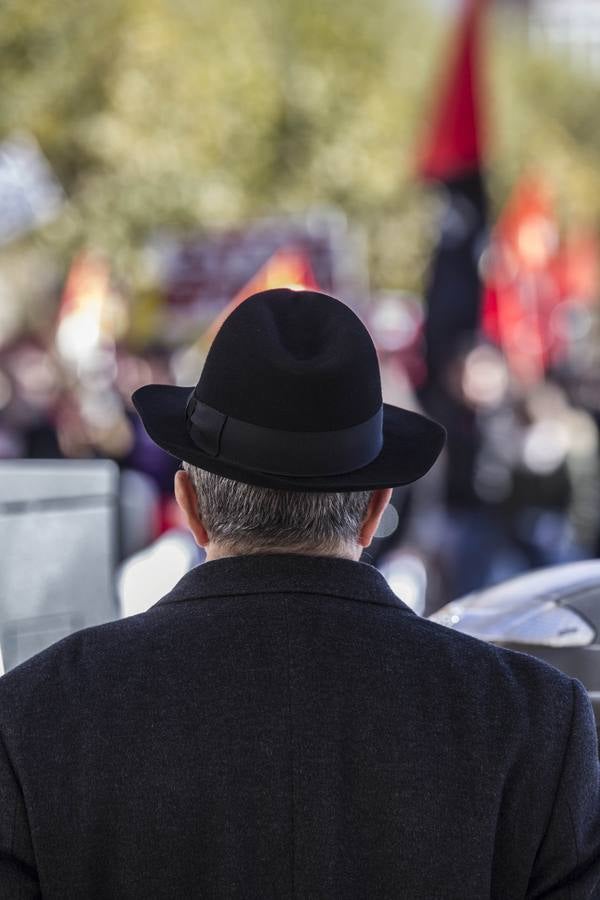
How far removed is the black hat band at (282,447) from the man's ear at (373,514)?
0.05 meters

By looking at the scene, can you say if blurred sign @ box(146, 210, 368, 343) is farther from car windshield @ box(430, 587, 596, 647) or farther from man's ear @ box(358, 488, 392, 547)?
man's ear @ box(358, 488, 392, 547)

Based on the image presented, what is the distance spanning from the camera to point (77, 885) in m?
1.37

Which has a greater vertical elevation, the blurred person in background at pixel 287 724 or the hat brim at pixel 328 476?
the hat brim at pixel 328 476

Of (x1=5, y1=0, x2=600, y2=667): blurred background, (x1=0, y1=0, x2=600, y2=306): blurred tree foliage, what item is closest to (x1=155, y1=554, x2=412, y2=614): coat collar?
(x1=5, y1=0, x2=600, y2=667): blurred background

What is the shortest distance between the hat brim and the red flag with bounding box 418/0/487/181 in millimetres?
7713

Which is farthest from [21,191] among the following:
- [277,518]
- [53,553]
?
[277,518]

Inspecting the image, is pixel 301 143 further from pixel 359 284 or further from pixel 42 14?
pixel 359 284

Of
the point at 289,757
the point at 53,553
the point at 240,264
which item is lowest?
the point at 240,264

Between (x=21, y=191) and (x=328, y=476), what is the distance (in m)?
8.69

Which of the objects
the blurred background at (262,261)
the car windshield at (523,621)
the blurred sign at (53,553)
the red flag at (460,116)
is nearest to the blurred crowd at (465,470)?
the blurred background at (262,261)

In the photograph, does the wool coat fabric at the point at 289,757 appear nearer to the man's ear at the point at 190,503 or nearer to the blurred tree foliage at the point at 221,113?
the man's ear at the point at 190,503

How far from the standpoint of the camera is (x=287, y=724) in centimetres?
139

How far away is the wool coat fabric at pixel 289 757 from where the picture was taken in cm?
137

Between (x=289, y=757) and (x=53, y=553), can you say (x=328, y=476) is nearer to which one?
Result: (x=289, y=757)
